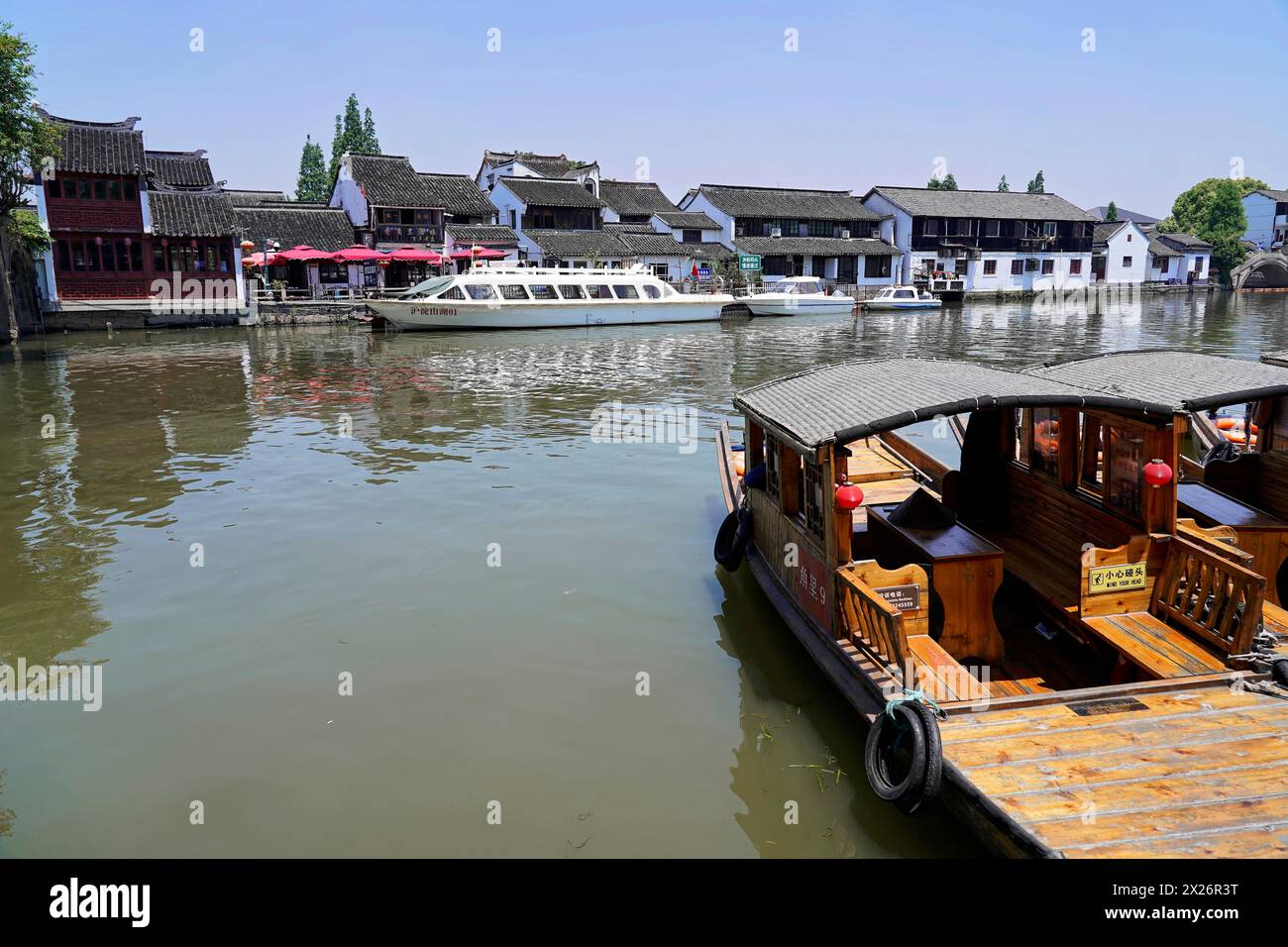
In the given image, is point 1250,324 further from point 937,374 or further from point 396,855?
point 396,855

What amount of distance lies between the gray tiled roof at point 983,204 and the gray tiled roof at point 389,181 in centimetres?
3379

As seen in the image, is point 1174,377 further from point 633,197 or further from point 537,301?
point 633,197

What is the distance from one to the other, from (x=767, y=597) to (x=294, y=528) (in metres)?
6.68

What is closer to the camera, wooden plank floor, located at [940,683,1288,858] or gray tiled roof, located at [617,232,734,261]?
wooden plank floor, located at [940,683,1288,858]

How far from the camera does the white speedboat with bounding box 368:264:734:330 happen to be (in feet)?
127

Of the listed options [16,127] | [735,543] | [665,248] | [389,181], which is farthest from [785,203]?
[735,543]

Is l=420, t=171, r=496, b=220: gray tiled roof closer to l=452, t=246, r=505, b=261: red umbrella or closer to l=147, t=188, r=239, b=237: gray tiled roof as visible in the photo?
l=452, t=246, r=505, b=261: red umbrella

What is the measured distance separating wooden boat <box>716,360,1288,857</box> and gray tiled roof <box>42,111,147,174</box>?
39.1 meters

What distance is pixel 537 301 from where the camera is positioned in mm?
39969

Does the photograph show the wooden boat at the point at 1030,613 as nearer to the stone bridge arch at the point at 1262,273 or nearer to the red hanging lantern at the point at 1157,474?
the red hanging lantern at the point at 1157,474

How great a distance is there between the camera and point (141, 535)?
11.5m

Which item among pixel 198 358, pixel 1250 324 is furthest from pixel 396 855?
pixel 1250 324

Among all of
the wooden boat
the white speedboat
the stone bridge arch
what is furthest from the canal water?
the stone bridge arch
